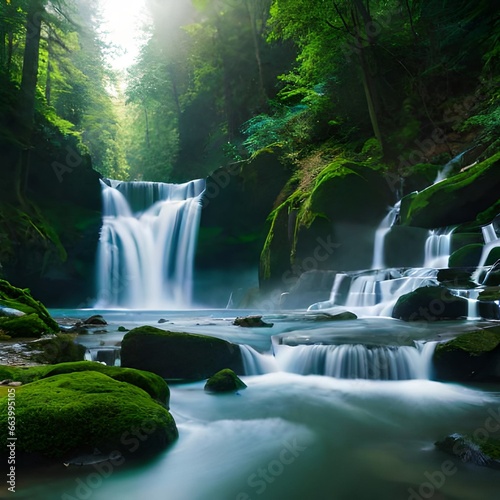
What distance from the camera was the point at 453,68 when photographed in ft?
58.2

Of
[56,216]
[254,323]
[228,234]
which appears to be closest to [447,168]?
[254,323]

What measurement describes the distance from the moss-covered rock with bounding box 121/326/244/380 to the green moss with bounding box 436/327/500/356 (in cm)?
334

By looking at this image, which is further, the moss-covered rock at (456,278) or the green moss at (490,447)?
the moss-covered rock at (456,278)

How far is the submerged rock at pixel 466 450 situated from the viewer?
11.6ft

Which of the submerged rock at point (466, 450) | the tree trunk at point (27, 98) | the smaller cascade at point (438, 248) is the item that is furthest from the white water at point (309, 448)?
the tree trunk at point (27, 98)

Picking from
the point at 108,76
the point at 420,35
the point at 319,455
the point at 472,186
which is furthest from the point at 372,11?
the point at 108,76

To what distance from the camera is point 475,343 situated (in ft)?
20.7

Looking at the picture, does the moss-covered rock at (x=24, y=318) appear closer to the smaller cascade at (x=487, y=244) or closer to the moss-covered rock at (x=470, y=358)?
the moss-covered rock at (x=470, y=358)

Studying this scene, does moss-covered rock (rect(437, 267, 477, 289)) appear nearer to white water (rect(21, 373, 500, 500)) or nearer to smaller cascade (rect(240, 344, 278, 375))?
white water (rect(21, 373, 500, 500))

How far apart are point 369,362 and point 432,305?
3433mm

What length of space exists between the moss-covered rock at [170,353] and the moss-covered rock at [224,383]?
0.58 m

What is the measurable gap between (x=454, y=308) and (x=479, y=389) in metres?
3.53

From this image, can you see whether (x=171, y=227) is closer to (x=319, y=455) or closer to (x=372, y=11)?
(x=372, y=11)

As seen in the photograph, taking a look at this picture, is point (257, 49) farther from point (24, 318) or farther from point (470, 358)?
point (470, 358)
